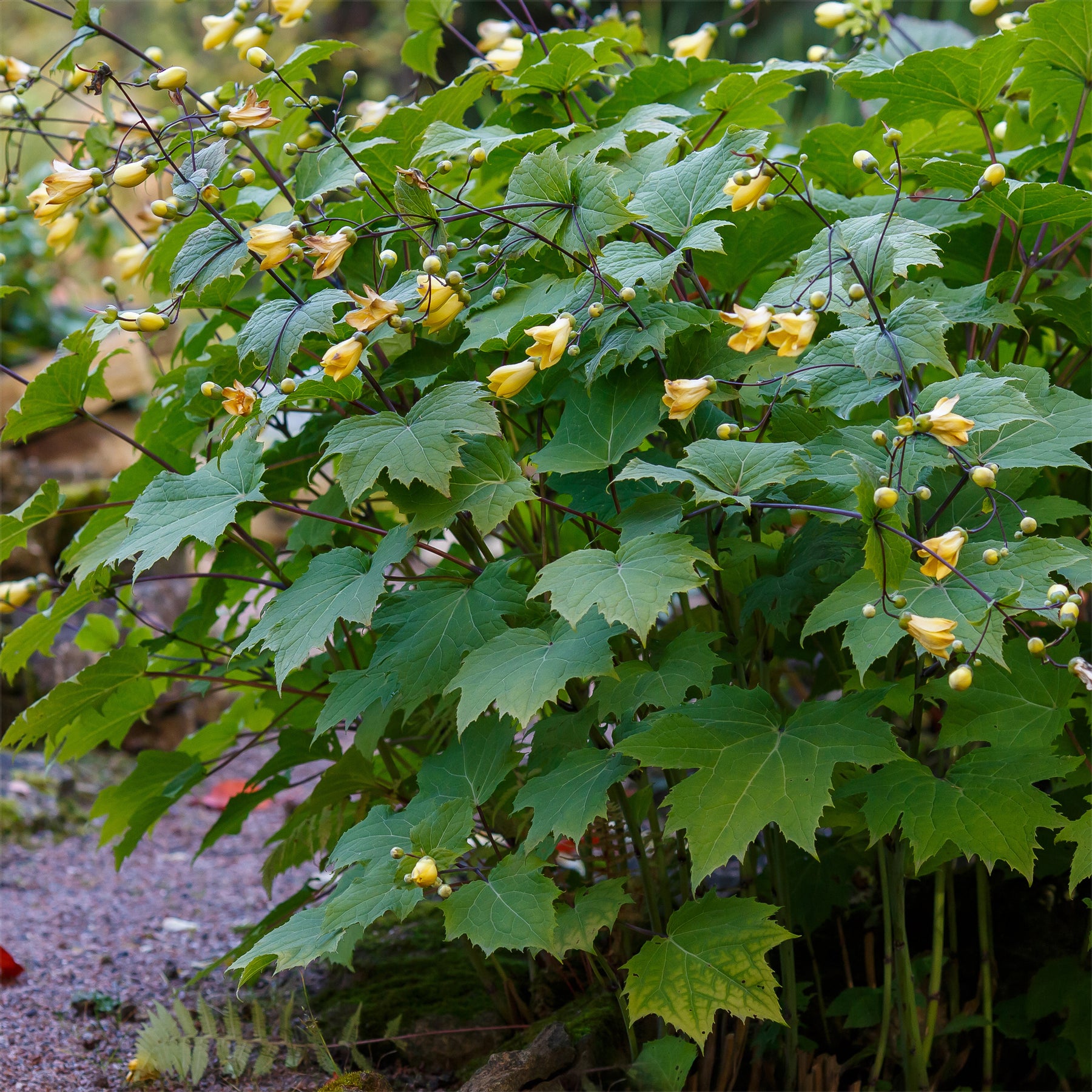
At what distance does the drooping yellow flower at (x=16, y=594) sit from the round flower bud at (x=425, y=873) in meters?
0.92

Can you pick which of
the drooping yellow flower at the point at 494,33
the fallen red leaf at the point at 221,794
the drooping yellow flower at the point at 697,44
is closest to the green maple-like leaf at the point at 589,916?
the drooping yellow flower at the point at 697,44

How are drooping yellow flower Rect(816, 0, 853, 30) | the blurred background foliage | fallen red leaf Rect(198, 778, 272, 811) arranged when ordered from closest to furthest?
1. drooping yellow flower Rect(816, 0, 853, 30)
2. fallen red leaf Rect(198, 778, 272, 811)
3. the blurred background foliage

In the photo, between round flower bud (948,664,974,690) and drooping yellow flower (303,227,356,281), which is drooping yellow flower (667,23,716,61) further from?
round flower bud (948,664,974,690)

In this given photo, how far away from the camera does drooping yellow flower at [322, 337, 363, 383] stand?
3.92 feet

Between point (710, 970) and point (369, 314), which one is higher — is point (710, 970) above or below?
below

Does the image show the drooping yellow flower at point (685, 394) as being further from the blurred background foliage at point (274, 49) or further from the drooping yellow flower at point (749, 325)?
the blurred background foliage at point (274, 49)

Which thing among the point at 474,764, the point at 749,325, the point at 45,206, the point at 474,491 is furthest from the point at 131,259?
the point at 749,325

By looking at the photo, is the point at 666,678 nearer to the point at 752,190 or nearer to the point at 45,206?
the point at 752,190

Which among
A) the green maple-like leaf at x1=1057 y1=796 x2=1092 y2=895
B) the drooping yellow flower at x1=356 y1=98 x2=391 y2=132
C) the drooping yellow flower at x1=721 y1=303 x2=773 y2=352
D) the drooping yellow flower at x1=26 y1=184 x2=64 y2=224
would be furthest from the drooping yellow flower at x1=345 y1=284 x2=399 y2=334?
the green maple-like leaf at x1=1057 y1=796 x2=1092 y2=895

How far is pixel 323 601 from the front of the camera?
1.30m

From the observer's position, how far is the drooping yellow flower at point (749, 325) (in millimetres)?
1122

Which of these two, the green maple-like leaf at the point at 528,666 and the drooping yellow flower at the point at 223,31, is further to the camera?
the drooping yellow flower at the point at 223,31

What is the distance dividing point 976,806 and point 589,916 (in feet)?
1.60

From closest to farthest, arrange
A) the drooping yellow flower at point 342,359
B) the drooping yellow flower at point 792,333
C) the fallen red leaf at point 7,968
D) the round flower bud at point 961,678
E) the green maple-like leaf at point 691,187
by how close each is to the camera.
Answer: the round flower bud at point 961,678 → the drooping yellow flower at point 792,333 → the drooping yellow flower at point 342,359 → the green maple-like leaf at point 691,187 → the fallen red leaf at point 7,968
